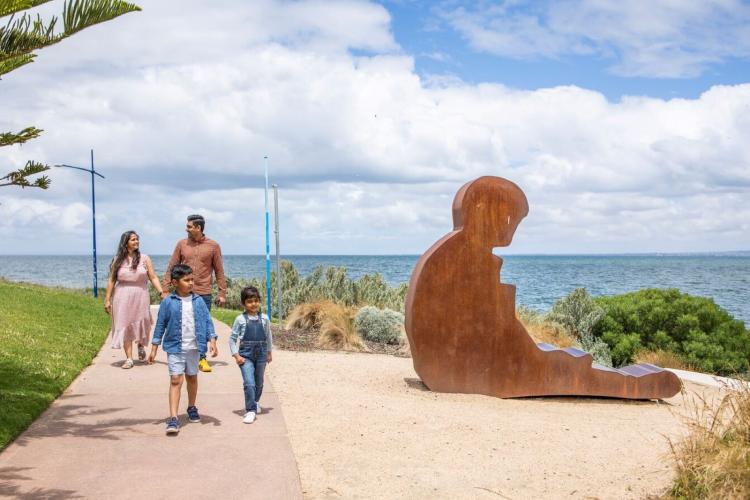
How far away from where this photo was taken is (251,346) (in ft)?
23.1

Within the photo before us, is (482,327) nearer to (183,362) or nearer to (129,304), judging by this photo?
(183,362)

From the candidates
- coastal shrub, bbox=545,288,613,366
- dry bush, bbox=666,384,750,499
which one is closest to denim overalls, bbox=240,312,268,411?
dry bush, bbox=666,384,750,499

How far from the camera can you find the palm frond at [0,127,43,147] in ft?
17.8

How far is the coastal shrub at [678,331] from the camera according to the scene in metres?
14.3

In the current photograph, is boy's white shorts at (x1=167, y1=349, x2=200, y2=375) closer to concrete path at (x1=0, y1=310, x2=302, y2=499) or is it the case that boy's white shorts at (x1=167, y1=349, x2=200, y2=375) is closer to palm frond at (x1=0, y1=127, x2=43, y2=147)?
concrete path at (x1=0, y1=310, x2=302, y2=499)

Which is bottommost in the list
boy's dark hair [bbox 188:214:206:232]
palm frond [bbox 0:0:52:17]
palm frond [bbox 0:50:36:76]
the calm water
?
the calm water

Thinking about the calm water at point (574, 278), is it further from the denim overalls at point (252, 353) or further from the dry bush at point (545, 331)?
the denim overalls at point (252, 353)

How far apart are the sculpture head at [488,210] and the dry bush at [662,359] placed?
639cm

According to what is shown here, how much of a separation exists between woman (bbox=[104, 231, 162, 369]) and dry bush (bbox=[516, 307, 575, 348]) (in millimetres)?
6948

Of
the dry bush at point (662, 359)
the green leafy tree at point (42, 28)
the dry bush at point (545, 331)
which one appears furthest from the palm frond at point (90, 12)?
the dry bush at point (662, 359)

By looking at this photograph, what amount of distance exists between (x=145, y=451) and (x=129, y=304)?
13.3 feet

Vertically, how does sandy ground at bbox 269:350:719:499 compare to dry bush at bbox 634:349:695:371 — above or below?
above

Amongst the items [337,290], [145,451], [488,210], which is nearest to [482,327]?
[488,210]

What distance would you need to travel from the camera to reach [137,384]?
28.3ft
